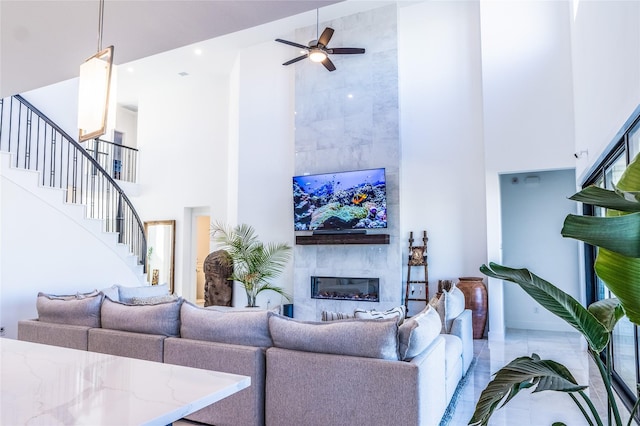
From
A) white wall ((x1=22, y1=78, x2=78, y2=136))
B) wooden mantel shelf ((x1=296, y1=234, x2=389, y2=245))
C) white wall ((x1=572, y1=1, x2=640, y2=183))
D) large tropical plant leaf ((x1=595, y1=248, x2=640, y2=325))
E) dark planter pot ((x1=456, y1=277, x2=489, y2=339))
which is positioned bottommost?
dark planter pot ((x1=456, y1=277, x2=489, y2=339))

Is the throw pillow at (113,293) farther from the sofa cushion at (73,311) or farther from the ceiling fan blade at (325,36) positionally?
the ceiling fan blade at (325,36)

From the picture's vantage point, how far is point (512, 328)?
752cm

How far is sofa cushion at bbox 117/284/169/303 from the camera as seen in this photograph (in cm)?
519

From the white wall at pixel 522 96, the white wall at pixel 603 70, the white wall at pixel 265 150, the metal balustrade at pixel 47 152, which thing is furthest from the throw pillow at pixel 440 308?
the metal balustrade at pixel 47 152

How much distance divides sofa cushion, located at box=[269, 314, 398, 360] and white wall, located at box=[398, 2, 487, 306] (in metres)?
4.85

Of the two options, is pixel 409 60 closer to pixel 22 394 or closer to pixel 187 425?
pixel 187 425

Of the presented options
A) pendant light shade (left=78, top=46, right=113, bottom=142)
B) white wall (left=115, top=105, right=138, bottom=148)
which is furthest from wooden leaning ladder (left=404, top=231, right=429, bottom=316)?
white wall (left=115, top=105, right=138, bottom=148)

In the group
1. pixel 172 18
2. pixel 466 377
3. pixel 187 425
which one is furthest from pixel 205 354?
pixel 466 377

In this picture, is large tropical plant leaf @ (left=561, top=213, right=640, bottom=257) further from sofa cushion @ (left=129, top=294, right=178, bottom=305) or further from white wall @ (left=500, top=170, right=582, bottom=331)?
white wall @ (left=500, top=170, right=582, bottom=331)

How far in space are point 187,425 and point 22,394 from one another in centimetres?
205

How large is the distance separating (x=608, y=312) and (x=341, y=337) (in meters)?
1.54

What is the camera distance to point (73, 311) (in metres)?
3.80

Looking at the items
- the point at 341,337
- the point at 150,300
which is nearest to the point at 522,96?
the point at 341,337

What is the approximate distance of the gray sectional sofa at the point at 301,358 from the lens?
257cm
